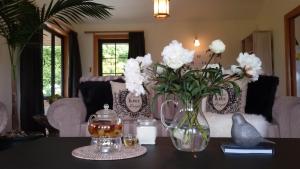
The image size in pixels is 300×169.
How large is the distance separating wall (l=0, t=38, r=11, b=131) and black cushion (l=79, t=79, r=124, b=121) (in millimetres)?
1159

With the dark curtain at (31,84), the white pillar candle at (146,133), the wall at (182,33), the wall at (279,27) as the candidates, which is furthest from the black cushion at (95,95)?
the wall at (182,33)

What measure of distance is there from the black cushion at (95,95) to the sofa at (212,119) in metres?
0.06

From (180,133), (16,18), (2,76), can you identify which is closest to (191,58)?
(180,133)

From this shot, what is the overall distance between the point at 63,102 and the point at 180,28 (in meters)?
4.57

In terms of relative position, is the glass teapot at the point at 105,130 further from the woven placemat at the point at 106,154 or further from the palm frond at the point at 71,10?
the palm frond at the point at 71,10

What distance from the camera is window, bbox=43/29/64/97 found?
5.66 metres

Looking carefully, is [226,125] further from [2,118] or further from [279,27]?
[279,27]

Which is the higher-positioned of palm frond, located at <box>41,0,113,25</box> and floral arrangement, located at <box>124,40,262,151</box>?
palm frond, located at <box>41,0,113,25</box>

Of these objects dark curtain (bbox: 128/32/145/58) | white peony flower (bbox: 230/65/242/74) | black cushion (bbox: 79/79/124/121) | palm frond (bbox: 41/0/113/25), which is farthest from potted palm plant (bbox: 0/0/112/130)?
dark curtain (bbox: 128/32/145/58)

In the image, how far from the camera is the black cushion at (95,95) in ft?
10.5

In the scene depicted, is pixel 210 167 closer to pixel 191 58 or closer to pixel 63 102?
pixel 191 58

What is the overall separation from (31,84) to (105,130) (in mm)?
3374

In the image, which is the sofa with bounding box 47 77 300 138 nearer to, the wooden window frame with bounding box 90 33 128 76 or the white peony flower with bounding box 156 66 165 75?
the white peony flower with bounding box 156 66 165 75

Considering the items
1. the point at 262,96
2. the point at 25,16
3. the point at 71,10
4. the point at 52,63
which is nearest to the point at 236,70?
the point at 262,96
